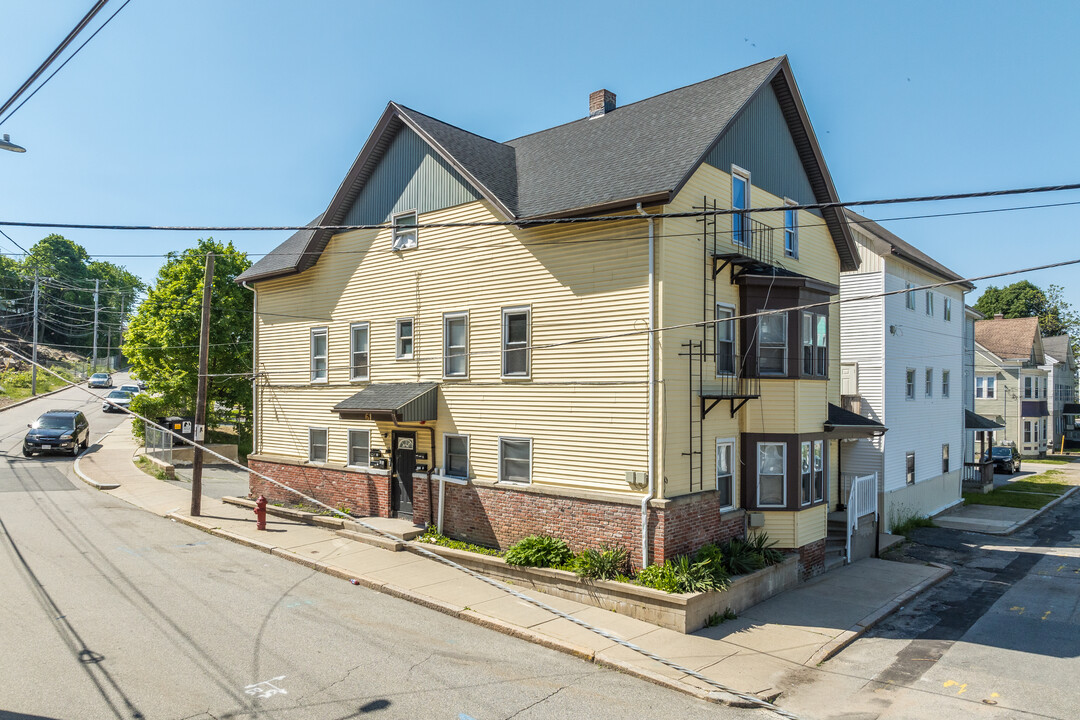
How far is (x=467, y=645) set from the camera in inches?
429

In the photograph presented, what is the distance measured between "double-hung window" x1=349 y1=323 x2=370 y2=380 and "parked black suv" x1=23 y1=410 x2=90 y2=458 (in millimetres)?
18721

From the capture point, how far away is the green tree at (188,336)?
3288cm

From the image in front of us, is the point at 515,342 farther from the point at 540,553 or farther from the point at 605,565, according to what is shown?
the point at 605,565

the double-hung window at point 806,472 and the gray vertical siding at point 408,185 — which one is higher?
the gray vertical siding at point 408,185

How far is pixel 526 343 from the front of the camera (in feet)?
50.8

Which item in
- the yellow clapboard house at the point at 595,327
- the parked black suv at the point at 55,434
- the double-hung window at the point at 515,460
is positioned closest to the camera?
the yellow clapboard house at the point at 595,327

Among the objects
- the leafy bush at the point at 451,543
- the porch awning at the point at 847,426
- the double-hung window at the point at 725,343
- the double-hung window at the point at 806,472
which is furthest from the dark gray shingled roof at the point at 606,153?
the leafy bush at the point at 451,543

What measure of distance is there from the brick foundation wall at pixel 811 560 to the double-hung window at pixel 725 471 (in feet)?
7.41

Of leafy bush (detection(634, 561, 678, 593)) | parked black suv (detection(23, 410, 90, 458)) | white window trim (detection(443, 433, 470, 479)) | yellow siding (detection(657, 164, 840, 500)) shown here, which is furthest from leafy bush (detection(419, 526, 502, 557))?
parked black suv (detection(23, 410, 90, 458))

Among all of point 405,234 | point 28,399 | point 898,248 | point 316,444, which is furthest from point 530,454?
point 28,399

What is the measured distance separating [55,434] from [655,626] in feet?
95.5

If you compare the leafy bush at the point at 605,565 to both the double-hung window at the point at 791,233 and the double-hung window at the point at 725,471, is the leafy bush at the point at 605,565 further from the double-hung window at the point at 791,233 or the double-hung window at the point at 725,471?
the double-hung window at the point at 791,233

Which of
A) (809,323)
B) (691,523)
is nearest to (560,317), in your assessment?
(691,523)

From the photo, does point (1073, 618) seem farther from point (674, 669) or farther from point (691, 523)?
point (674, 669)
